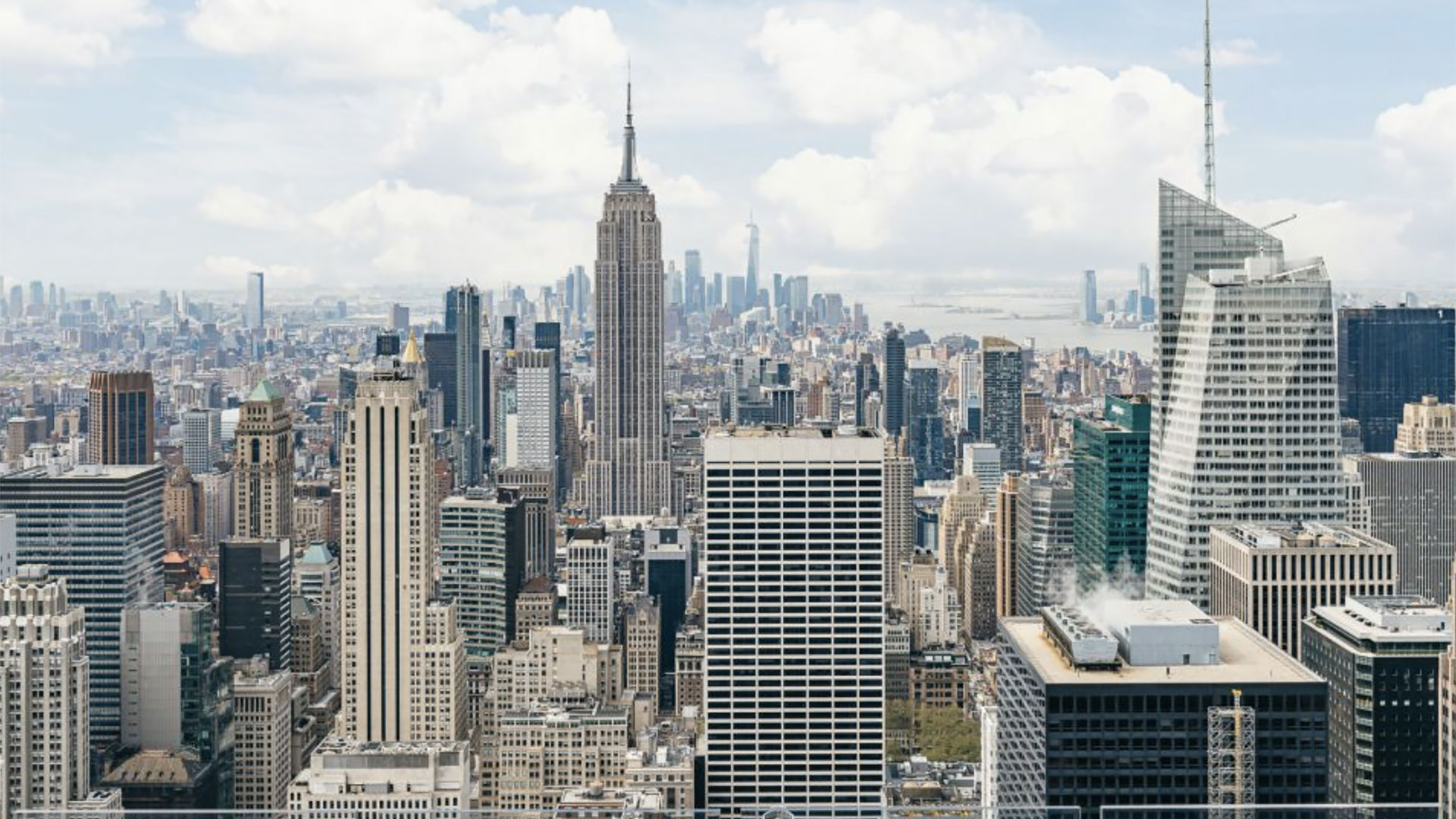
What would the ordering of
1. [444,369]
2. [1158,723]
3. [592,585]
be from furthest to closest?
1. [444,369]
2. [592,585]
3. [1158,723]

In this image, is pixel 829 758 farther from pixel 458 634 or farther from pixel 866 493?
pixel 458 634

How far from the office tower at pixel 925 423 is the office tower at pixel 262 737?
7137 millimetres

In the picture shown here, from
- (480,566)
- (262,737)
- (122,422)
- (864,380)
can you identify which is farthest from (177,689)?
(864,380)

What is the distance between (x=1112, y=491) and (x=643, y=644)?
364 cm

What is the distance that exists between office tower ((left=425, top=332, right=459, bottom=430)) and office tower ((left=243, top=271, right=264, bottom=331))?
2.65m

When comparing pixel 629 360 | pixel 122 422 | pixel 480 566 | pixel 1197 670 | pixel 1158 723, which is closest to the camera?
pixel 1158 723

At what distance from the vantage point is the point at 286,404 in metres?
16.2

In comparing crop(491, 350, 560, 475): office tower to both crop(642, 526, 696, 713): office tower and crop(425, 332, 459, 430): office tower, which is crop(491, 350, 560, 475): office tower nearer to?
crop(425, 332, 459, 430): office tower

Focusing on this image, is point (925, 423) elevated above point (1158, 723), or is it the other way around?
point (925, 423)

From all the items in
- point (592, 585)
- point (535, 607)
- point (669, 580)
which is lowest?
point (535, 607)

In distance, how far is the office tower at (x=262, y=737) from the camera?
1027 centimetres

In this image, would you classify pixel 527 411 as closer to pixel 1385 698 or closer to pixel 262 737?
pixel 262 737

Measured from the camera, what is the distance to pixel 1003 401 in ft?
55.9

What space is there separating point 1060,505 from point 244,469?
24.0 ft
